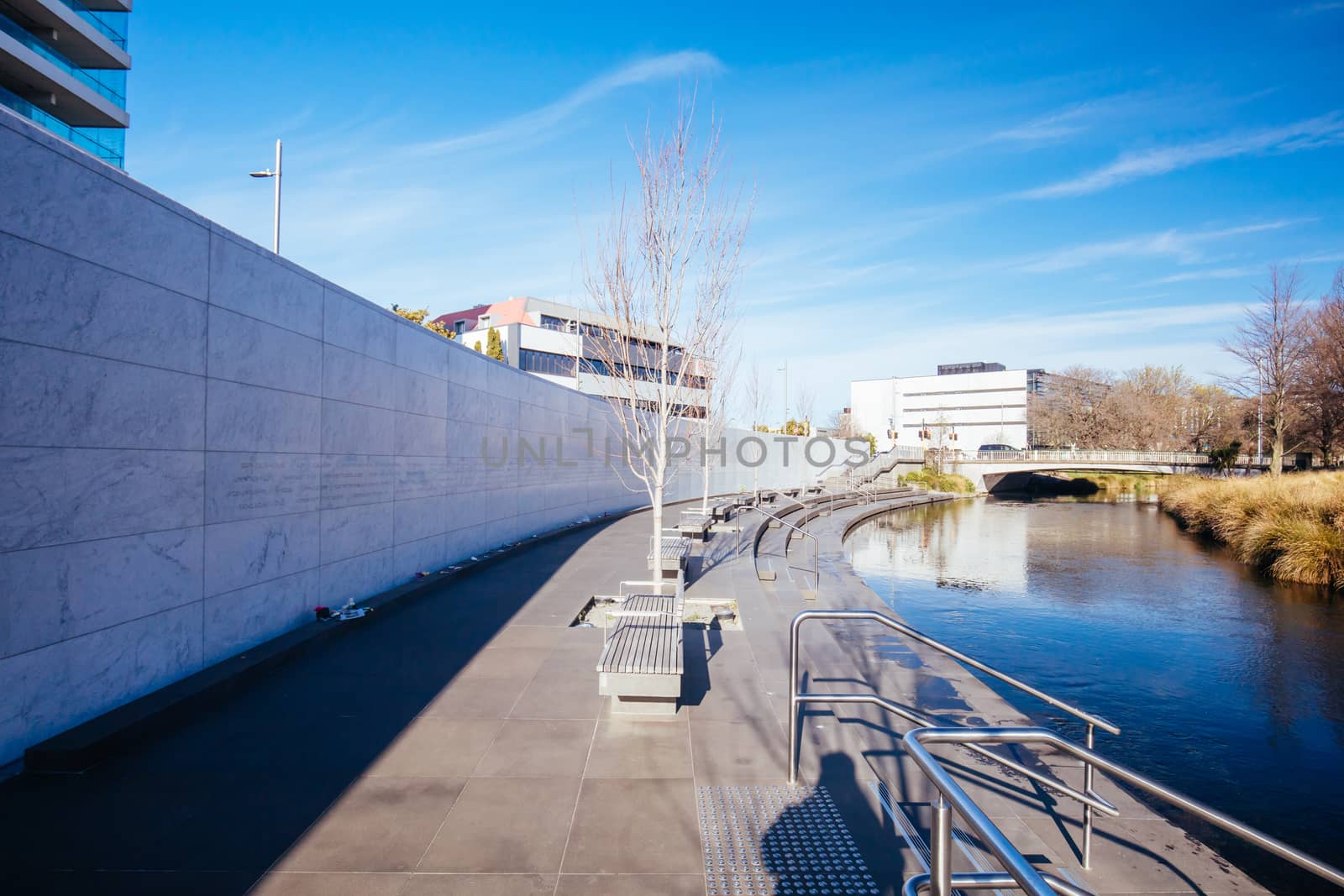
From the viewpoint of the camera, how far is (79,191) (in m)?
4.27

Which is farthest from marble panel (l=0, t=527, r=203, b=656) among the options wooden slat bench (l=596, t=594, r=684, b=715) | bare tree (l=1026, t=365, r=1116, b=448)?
bare tree (l=1026, t=365, r=1116, b=448)

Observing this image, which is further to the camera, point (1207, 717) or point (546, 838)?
point (1207, 717)

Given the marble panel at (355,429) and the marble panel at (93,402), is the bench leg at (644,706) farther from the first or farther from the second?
the marble panel at (355,429)

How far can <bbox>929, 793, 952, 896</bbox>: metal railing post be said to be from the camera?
2225mm

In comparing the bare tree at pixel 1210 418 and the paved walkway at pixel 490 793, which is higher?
the bare tree at pixel 1210 418

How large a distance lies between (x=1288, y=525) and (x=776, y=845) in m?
20.2

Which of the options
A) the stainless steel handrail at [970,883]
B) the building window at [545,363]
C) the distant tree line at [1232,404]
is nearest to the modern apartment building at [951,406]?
the distant tree line at [1232,404]

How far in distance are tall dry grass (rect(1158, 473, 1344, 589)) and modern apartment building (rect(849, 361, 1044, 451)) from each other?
200 ft

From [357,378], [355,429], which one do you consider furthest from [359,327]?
[355,429]

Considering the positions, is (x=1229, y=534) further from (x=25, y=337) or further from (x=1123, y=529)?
(x=25, y=337)

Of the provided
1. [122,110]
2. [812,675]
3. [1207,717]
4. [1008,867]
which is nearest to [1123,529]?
[1207,717]

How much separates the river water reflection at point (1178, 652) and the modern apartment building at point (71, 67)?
33588 mm

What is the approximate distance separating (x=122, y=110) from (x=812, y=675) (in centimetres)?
4195

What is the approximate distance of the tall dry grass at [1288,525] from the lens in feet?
50.6
